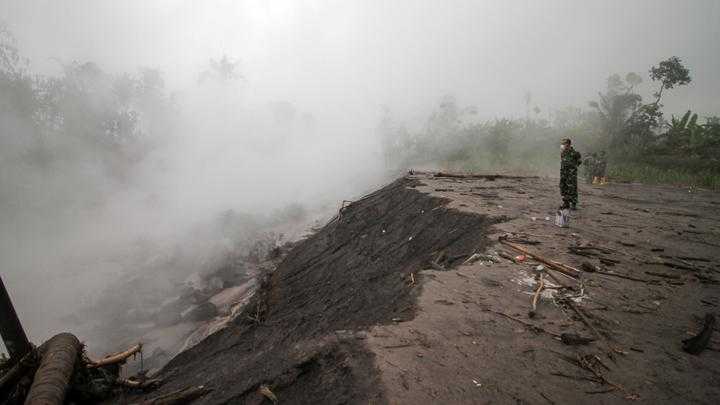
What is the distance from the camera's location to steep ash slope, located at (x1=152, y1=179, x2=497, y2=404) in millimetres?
3041

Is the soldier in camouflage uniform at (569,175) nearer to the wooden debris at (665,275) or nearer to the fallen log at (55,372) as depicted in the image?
the wooden debris at (665,275)

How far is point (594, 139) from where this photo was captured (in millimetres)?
15703

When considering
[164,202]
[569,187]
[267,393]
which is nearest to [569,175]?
[569,187]

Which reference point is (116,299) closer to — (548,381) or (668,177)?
(548,381)

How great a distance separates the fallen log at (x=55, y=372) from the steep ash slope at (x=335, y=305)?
1.08 metres

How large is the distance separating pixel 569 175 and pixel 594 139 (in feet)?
35.5

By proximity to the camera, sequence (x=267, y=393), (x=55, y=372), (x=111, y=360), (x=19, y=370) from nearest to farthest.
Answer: (x=267, y=393)
(x=55, y=372)
(x=19, y=370)
(x=111, y=360)

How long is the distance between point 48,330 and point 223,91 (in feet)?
61.7

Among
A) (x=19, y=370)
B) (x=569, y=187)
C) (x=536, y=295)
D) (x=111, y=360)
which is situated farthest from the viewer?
(x=569, y=187)

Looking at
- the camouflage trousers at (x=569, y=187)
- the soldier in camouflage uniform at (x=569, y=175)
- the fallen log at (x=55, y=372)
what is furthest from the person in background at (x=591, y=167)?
the fallen log at (x=55, y=372)

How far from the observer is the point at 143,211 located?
1644 centimetres

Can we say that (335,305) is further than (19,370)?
Yes

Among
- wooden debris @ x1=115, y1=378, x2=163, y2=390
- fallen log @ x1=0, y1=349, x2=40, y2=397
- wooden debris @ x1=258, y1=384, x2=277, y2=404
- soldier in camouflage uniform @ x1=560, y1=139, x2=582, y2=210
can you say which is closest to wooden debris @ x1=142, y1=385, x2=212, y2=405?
wooden debris @ x1=258, y1=384, x2=277, y2=404

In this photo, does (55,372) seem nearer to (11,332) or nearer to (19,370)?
(19,370)
